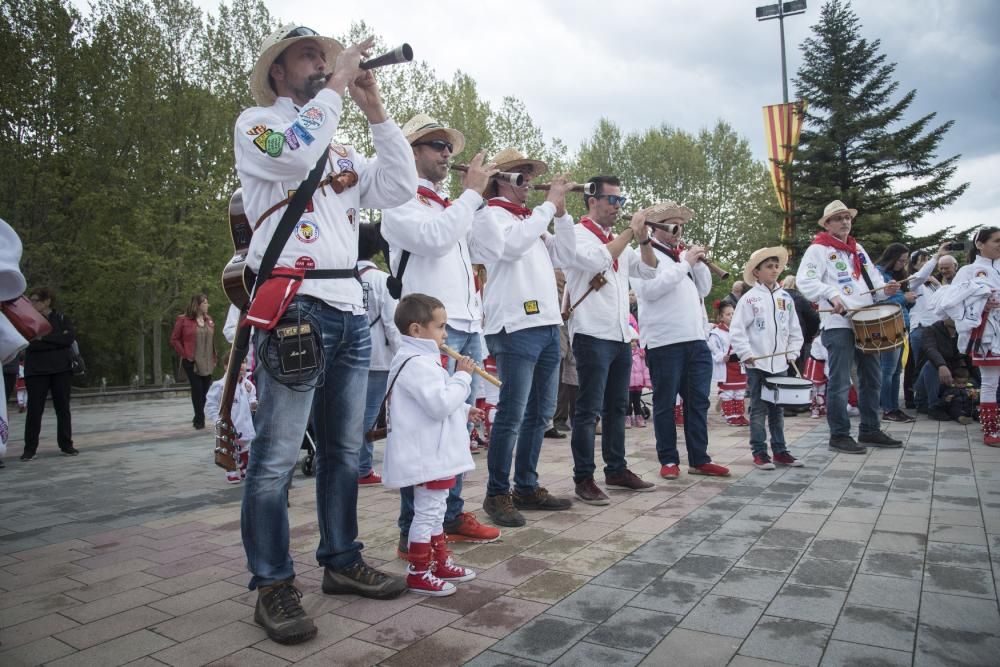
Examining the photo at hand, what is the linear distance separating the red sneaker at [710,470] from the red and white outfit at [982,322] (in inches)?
121

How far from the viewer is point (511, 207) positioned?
15.2 feet

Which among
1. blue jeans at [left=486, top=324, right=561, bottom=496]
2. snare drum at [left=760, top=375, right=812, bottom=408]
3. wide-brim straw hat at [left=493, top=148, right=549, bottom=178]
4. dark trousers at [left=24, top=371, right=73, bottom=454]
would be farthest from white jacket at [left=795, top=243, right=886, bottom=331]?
dark trousers at [left=24, top=371, right=73, bottom=454]

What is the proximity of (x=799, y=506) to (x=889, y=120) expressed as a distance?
81.2 feet

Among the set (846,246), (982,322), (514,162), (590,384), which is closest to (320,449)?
(590,384)

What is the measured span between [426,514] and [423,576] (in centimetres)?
28

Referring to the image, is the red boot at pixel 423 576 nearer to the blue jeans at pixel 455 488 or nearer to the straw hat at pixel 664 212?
the blue jeans at pixel 455 488

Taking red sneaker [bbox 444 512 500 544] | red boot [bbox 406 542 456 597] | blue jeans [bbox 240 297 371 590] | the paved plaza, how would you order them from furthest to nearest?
red sneaker [bbox 444 512 500 544]
red boot [bbox 406 542 456 597]
blue jeans [bbox 240 297 371 590]
the paved plaza

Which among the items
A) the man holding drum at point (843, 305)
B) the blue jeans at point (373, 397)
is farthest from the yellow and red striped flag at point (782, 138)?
the blue jeans at point (373, 397)

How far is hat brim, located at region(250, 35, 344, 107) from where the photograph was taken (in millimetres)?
3008

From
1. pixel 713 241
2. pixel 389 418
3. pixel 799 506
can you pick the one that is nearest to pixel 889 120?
Answer: pixel 713 241

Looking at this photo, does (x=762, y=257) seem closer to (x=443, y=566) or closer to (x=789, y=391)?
(x=789, y=391)

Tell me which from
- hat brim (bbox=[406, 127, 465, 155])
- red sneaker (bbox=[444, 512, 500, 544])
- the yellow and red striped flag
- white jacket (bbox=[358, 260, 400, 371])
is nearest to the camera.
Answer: red sneaker (bbox=[444, 512, 500, 544])

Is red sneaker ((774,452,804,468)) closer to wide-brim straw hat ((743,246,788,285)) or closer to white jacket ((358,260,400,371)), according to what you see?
wide-brim straw hat ((743,246,788,285))

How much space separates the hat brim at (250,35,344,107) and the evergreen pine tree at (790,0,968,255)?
24065mm
